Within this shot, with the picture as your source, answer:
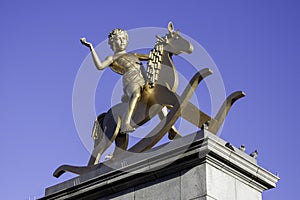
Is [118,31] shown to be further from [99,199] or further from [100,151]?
[99,199]

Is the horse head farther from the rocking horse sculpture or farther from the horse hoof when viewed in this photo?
the horse hoof

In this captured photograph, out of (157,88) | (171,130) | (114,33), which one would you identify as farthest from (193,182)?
(114,33)

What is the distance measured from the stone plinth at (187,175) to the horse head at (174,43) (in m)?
1.99

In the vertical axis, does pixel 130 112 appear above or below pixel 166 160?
above

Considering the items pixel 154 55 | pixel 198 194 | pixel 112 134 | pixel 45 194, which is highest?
pixel 154 55

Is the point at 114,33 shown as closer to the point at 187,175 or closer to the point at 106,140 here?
the point at 106,140

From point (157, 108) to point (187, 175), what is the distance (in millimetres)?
2144

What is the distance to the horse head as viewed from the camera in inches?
513

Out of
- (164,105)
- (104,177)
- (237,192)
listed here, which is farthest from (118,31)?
(237,192)

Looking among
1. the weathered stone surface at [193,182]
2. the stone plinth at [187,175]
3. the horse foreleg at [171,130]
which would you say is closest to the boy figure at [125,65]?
the horse foreleg at [171,130]

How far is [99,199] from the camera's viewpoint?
41.5 ft

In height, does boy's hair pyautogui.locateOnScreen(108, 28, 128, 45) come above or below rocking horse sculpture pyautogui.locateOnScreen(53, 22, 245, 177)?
above

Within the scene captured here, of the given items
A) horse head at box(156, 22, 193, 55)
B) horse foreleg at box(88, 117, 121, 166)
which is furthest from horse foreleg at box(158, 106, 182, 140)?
horse head at box(156, 22, 193, 55)

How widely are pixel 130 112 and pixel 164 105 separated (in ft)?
2.23
